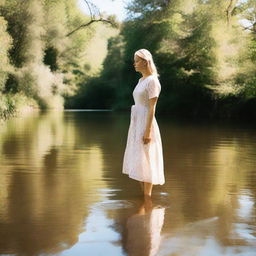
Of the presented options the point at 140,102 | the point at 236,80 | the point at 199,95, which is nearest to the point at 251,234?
the point at 140,102

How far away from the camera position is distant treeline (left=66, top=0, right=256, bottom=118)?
3148 centimetres

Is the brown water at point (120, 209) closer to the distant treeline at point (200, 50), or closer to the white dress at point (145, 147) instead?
the white dress at point (145, 147)

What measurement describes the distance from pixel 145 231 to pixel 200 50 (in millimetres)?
31676

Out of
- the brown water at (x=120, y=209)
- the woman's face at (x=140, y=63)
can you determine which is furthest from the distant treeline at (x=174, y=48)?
the woman's face at (x=140, y=63)

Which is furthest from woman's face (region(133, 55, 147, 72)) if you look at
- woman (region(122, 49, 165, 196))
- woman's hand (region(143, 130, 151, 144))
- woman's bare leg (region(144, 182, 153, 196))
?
woman's bare leg (region(144, 182, 153, 196))

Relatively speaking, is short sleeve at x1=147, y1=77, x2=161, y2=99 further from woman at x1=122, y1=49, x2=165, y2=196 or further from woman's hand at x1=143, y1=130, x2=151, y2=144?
woman's hand at x1=143, y1=130, x2=151, y2=144

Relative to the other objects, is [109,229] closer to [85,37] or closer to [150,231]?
[150,231]

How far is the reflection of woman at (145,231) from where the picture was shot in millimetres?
4184

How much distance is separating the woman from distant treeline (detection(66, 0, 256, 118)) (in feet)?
77.9

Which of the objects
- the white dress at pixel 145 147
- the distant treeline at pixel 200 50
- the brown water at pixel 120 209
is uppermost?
the distant treeline at pixel 200 50

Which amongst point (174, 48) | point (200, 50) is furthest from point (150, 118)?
point (174, 48)

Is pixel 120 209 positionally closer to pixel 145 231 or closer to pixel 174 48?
pixel 145 231

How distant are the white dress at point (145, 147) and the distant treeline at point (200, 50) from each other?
23.8 metres

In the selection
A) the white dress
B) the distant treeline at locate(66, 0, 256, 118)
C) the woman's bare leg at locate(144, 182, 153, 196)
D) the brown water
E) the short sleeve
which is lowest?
the brown water
